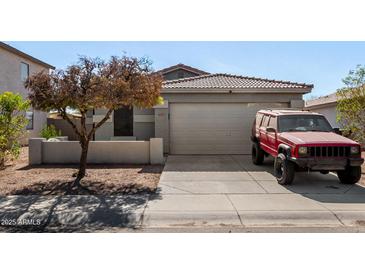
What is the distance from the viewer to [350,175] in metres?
7.88

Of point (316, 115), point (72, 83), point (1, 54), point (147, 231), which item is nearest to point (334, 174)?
point (316, 115)

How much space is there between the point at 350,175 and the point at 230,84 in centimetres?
749

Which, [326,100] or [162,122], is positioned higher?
[326,100]

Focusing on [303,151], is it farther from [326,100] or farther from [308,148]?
[326,100]

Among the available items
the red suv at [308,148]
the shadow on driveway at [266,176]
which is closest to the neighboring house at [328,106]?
the shadow on driveway at [266,176]

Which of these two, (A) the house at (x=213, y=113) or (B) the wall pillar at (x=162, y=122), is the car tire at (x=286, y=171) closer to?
(A) the house at (x=213, y=113)

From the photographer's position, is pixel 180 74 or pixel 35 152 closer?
pixel 35 152

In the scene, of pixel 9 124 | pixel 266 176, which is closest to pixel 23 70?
pixel 9 124

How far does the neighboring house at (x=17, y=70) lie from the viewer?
17891 millimetres

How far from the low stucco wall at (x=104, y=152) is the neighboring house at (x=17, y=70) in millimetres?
6964

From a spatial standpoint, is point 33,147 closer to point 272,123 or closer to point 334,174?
point 272,123

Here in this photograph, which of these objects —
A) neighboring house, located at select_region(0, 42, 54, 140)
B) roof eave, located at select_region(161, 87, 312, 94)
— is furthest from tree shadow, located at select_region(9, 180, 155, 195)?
neighboring house, located at select_region(0, 42, 54, 140)

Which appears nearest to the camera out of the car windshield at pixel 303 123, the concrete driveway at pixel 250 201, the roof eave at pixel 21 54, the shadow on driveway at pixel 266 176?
the concrete driveway at pixel 250 201

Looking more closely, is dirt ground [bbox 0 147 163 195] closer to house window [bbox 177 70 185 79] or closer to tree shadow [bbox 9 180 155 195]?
tree shadow [bbox 9 180 155 195]
